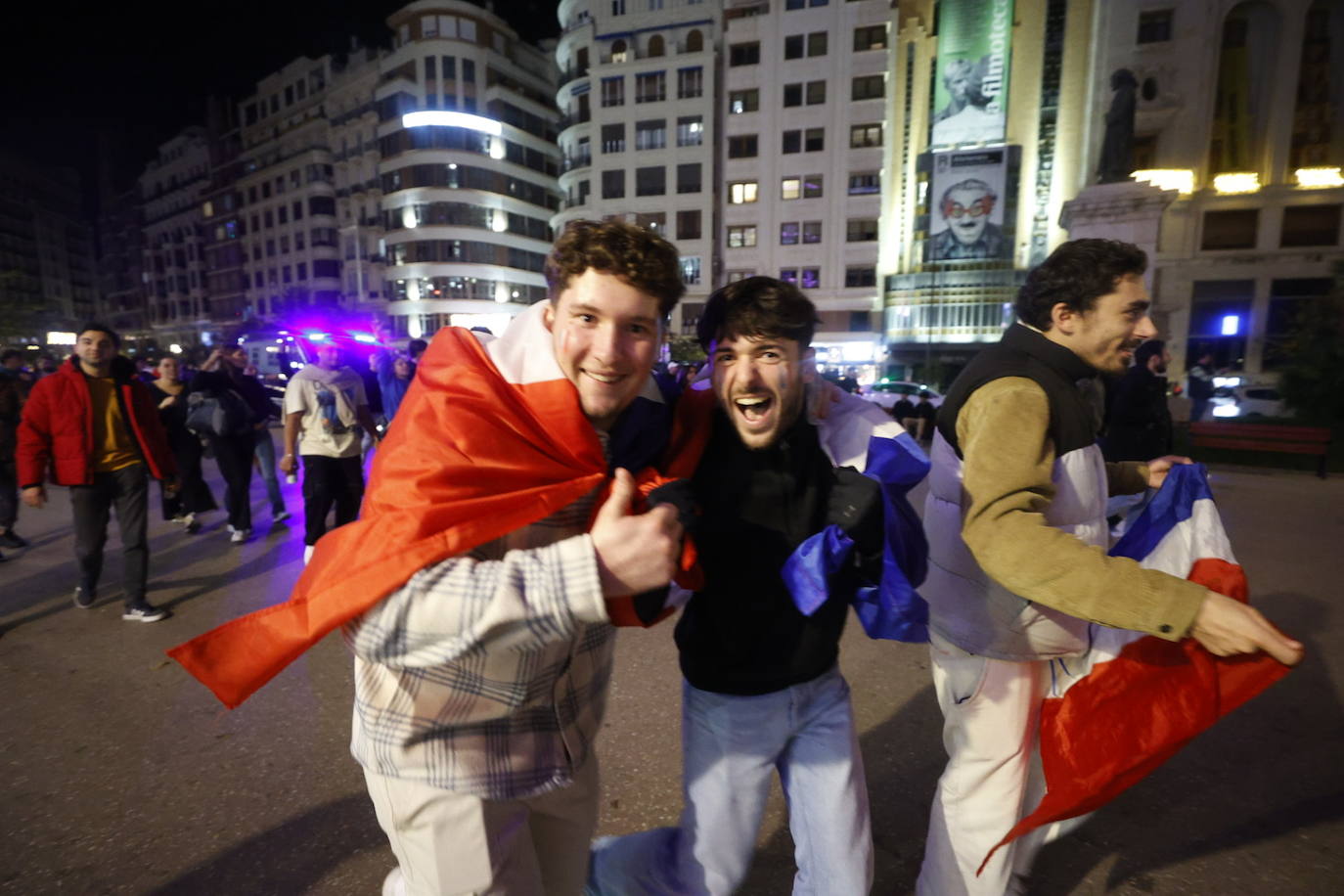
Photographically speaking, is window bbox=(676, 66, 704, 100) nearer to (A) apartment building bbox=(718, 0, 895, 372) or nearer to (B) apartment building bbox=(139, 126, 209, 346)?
(A) apartment building bbox=(718, 0, 895, 372)

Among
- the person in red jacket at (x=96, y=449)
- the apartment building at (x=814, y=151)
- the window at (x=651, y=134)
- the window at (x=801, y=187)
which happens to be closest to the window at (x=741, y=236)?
the apartment building at (x=814, y=151)

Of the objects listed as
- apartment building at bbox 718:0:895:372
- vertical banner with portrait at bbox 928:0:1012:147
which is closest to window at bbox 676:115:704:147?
apartment building at bbox 718:0:895:372

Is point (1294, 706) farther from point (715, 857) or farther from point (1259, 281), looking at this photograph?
point (1259, 281)

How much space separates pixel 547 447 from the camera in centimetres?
139

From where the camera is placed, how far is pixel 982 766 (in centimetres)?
204

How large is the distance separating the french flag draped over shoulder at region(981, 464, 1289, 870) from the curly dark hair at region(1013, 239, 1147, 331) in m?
0.74

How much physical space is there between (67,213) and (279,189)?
85.9 metres

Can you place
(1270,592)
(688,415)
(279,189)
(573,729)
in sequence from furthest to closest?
(279,189) → (1270,592) → (688,415) → (573,729)

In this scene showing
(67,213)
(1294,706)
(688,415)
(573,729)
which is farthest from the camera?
(67,213)

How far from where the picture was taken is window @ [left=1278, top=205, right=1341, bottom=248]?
2962 centimetres

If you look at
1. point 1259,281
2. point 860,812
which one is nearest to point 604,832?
point 860,812

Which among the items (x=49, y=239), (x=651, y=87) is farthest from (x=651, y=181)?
(x=49, y=239)

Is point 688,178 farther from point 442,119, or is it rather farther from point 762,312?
point 762,312

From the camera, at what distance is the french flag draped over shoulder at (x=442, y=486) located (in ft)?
3.91
